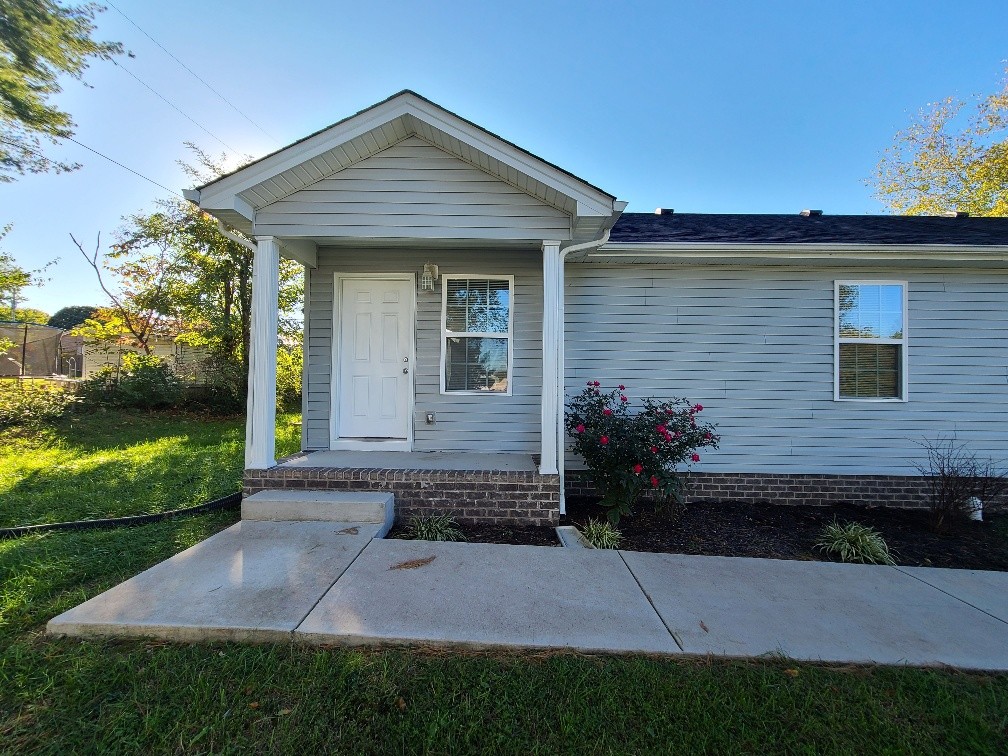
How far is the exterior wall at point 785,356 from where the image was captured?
5535 mm

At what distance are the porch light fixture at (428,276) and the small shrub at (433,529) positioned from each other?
8.88ft

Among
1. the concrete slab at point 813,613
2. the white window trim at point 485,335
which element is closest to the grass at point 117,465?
the white window trim at point 485,335

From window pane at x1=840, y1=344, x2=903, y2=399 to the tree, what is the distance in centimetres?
1495

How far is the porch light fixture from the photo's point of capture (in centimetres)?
545

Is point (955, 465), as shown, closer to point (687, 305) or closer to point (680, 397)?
point (680, 397)

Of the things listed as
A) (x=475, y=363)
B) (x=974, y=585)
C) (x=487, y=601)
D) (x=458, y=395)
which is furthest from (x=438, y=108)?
(x=974, y=585)

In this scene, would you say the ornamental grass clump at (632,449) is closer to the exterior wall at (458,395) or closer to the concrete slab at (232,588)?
the exterior wall at (458,395)

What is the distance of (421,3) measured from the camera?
775 cm

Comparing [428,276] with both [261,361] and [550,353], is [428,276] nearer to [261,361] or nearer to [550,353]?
[550,353]

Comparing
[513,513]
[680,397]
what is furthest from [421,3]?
[513,513]

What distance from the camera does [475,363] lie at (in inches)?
221

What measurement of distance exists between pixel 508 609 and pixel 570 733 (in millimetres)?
922

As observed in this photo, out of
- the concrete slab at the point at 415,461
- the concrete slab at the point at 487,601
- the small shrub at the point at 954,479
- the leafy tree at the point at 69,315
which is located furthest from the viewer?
the leafy tree at the point at 69,315

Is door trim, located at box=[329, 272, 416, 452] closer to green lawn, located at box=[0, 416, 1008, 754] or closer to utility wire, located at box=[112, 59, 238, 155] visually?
green lawn, located at box=[0, 416, 1008, 754]
